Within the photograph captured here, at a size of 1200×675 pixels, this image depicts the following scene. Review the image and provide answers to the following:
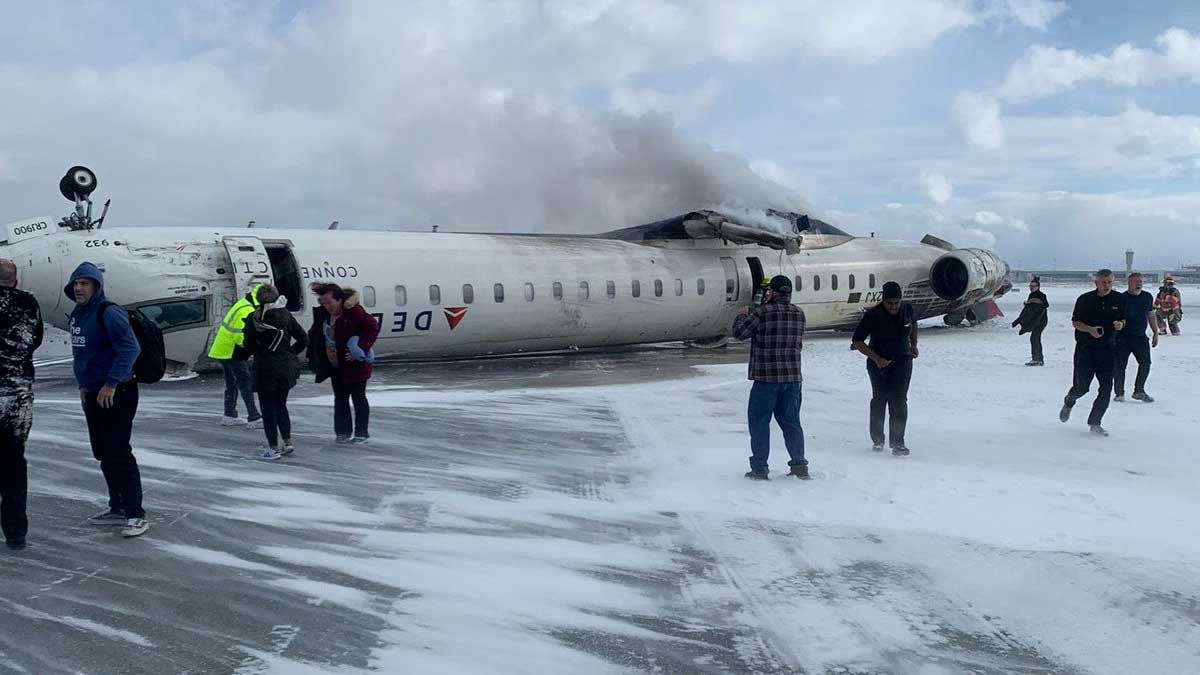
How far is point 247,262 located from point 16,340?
8.88 meters

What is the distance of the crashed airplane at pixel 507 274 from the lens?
1345cm

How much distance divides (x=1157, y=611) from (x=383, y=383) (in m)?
11.3

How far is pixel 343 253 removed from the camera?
48.4 ft

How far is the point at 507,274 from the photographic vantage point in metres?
16.1

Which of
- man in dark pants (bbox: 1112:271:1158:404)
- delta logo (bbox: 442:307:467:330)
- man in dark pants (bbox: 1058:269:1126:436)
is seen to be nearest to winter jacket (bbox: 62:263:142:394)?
man in dark pants (bbox: 1058:269:1126:436)

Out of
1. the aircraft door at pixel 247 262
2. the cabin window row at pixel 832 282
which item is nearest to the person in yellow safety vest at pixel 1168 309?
the cabin window row at pixel 832 282

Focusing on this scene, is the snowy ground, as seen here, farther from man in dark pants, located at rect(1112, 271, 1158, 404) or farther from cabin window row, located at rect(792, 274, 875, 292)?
cabin window row, located at rect(792, 274, 875, 292)

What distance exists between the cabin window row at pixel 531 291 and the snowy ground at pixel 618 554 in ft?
16.2

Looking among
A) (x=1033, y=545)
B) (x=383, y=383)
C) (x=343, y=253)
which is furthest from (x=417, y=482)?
(x=343, y=253)

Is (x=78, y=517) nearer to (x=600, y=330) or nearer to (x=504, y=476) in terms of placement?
(x=504, y=476)

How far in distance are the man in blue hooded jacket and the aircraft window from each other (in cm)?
832

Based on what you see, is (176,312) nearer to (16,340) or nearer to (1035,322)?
(16,340)

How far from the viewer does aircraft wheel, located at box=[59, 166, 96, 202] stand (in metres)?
13.9

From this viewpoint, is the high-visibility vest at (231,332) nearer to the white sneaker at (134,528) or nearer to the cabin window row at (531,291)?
the white sneaker at (134,528)
